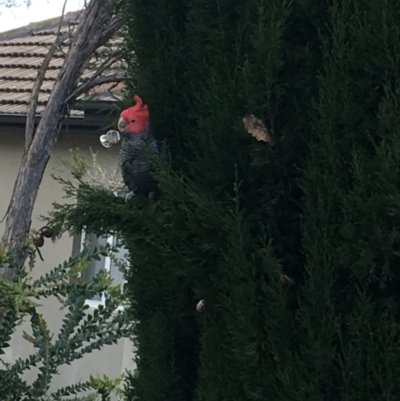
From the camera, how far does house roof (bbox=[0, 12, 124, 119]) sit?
8086 mm

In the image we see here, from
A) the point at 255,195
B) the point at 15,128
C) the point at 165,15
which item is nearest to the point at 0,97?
the point at 15,128

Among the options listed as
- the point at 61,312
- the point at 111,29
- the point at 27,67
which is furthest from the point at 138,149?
the point at 27,67

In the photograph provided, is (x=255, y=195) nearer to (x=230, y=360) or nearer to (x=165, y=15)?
(x=230, y=360)

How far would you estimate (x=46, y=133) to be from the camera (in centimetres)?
531

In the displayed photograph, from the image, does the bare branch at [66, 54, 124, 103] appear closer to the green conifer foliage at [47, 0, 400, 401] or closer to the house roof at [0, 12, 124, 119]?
the house roof at [0, 12, 124, 119]

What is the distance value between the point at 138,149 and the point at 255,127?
494 millimetres

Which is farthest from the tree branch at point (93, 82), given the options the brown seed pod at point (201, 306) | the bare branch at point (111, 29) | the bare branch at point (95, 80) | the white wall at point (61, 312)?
the brown seed pod at point (201, 306)

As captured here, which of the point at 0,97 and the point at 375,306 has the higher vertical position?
the point at 0,97

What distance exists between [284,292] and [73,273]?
1841 mm

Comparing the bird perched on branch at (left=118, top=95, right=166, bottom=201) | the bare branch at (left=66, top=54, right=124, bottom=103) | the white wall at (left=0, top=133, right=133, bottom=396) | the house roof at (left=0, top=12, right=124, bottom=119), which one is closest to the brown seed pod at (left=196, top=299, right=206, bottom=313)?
the bird perched on branch at (left=118, top=95, right=166, bottom=201)

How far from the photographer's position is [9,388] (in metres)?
3.62

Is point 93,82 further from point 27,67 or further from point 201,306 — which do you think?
point 27,67

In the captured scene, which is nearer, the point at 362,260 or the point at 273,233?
the point at 362,260

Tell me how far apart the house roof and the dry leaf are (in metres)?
5.12
